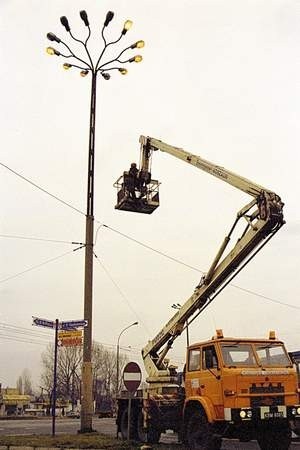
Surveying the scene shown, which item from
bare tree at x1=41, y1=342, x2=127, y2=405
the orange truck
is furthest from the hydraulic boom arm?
bare tree at x1=41, y1=342, x2=127, y2=405

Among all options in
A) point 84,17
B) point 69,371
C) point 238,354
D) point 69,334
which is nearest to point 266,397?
point 238,354

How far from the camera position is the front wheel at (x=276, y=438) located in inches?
524

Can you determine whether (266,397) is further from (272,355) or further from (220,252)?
(220,252)

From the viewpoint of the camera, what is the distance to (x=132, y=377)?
13.8m

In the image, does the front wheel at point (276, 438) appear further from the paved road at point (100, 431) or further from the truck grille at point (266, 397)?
the paved road at point (100, 431)

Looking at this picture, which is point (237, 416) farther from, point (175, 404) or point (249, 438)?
point (175, 404)

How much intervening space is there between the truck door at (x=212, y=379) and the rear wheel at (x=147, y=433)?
10.6ft

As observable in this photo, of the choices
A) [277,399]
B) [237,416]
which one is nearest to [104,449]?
[237,416]

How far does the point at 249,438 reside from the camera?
1299cm

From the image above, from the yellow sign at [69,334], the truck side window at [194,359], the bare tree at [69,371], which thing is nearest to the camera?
the truck side window at [194,359]

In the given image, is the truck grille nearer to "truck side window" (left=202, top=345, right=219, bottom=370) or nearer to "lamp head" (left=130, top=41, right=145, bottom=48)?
"truck side window" (left=202, top=345, right=219, bottom=370)

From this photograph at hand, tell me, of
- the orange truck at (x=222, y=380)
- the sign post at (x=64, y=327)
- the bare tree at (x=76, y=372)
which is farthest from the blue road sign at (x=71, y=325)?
the bare tree at (x=76, y=372)

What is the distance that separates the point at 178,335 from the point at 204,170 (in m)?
5.35

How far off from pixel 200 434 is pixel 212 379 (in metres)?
1.31
